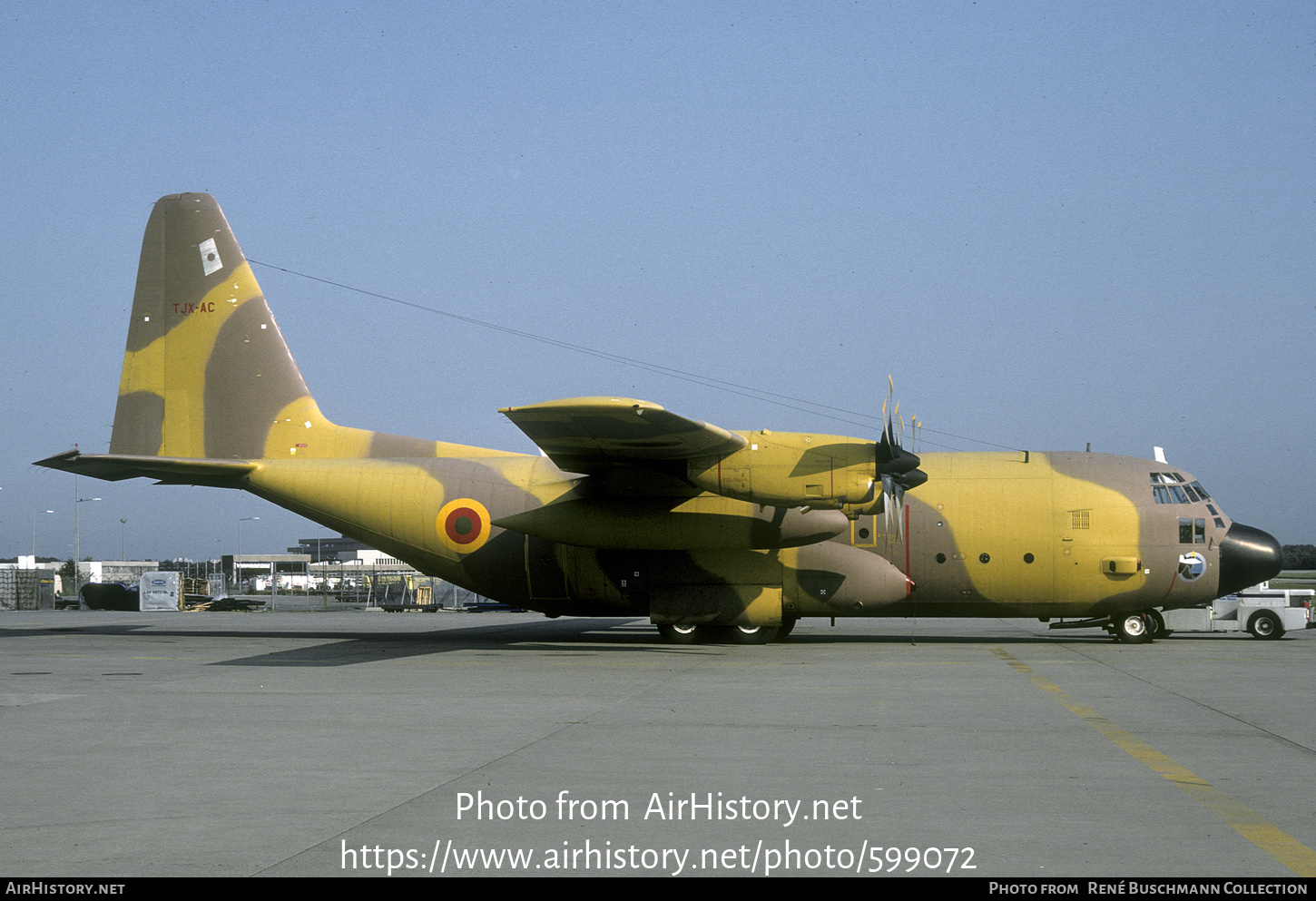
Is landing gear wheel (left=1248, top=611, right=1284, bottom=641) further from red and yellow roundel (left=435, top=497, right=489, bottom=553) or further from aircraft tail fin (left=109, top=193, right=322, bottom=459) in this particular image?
aircraft tail fin (left=109, top=193, right=322, bottom=459)

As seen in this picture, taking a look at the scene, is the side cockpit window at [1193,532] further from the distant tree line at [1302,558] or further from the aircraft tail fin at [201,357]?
the distant tree line at [1302,558]

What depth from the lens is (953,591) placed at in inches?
878

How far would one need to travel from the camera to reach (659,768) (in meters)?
8.80

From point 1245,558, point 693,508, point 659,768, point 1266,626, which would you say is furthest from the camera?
point 1266,626

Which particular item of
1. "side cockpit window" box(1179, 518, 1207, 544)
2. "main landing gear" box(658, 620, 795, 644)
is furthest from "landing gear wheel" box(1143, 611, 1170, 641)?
"main landing gear" box(658, 620, 795, 644)

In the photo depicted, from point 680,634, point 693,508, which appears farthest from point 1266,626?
point 693,508

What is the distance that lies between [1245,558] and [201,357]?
23820mm

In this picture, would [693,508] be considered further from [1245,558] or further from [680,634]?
[1245,558]

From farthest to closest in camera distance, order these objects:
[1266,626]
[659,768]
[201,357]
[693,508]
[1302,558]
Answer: [1302,558] < [1266,626] < [201,357] < [693,508] < [659,768]

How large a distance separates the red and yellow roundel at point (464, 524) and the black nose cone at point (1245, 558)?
1570 centimetres

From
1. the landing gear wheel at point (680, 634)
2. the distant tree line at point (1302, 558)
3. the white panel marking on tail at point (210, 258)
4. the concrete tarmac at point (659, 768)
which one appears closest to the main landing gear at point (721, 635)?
the landing gear wheel at point (680, 634)

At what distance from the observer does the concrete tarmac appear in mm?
6176
